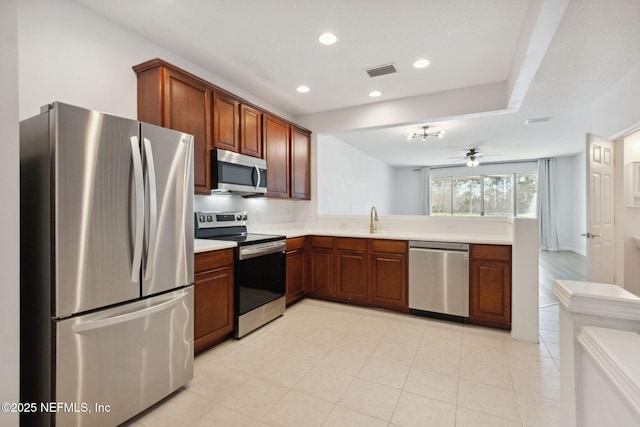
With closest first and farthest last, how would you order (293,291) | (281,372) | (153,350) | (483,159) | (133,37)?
(153,350)
(281,372)
(133,37)
(293,291)
(483,159)

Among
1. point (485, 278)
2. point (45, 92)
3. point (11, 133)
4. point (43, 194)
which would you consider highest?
point (45, 92)

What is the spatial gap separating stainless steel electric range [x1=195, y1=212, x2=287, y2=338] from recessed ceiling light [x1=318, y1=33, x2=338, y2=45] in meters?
1.88

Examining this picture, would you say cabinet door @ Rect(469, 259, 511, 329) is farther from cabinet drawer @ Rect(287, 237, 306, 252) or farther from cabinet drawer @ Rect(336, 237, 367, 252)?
cabinet drawer @ Rect(287, 237, 306, 252)

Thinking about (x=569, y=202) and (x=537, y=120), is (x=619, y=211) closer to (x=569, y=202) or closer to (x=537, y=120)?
(x=537, y=120)

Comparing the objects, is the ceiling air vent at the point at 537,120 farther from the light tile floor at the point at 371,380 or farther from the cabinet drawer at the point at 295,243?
the cabinet drawer at the point at 295,243

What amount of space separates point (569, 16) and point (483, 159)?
23.1ft

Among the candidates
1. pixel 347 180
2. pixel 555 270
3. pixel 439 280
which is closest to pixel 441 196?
pixel 555 270

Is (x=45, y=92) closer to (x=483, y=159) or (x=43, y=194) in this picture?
(x=43, y=194)

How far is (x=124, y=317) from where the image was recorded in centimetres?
159

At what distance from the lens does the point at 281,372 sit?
7.11 ft

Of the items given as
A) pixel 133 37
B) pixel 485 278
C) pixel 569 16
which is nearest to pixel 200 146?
pixel 133 37

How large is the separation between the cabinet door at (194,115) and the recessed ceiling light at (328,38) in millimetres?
1159

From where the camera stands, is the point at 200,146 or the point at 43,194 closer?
A: the point at 43,194

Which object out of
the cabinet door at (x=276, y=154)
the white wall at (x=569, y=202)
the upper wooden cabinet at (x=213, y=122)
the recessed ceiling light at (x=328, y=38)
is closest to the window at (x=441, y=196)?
the white wall at (x=569, y=202)
